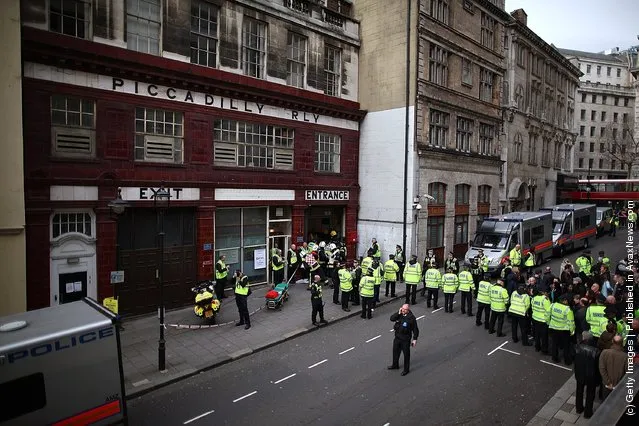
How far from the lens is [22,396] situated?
642 centimetres

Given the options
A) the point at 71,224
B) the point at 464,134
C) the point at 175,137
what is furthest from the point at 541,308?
the point at 464,134

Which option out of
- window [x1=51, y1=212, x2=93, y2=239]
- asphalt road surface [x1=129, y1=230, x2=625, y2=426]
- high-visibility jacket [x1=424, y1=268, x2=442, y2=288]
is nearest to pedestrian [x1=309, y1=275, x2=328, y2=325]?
asphalt road surface [x1=129, y1=230, x2=625, y2=426]

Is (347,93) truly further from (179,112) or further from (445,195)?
(179,112)

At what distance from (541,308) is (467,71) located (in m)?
19.3

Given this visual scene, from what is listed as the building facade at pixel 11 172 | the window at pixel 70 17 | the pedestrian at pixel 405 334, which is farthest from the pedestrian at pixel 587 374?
the window at pixel 70 17

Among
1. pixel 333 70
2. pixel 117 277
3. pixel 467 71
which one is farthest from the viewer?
pixel 467 71

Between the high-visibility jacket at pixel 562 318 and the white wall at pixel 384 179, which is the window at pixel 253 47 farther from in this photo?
the high-visibility jacket at pixel 562 318

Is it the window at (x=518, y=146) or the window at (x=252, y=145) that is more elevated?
the window at (x=518, y=146)

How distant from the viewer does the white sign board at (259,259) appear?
61.0ft

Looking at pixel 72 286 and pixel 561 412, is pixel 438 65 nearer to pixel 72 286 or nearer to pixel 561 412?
pixel 561 412

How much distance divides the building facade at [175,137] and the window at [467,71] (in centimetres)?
878

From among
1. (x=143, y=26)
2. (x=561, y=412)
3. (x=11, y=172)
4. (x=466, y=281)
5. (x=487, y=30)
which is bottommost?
(x=561, y=412)

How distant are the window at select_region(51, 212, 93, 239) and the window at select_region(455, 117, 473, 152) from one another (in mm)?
20744

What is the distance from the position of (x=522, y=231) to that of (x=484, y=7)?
51.5 feet
